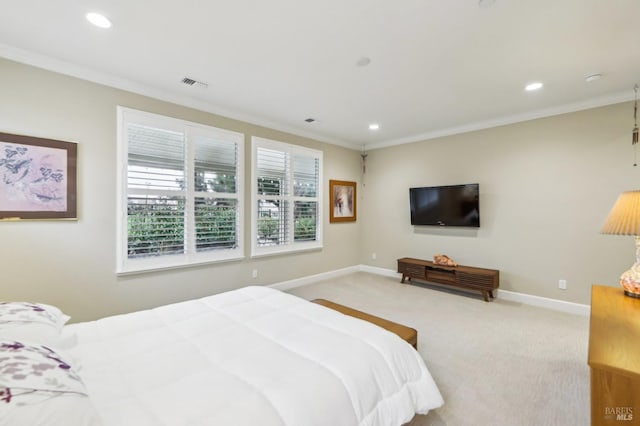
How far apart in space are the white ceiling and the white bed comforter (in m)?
2.18

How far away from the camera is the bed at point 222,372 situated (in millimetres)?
969

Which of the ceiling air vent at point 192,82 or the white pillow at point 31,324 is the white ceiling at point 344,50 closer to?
the ceiling air vent at point 192,82

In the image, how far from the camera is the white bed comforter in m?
1.04

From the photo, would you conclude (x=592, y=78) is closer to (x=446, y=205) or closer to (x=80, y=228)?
(x=446, y=205)

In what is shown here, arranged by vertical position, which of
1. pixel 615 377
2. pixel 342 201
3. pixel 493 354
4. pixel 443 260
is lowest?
pixel 493 354

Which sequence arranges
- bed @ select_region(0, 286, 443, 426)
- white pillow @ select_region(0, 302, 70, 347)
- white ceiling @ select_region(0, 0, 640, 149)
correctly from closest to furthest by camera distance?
bed @ select_region(0, 286, 443, 426) < white pillow @ select_region(0, 302, 70, 347) < white ceiling @ select_region(0, 0, 640, 149)

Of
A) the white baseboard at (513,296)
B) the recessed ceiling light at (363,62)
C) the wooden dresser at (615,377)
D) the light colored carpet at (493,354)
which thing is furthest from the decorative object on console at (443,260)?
the recessed ceiling light at (363,62)

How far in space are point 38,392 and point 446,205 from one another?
16.2ft

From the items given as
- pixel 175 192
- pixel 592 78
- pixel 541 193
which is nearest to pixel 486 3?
pixel 592 78

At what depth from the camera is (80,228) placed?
2.82m

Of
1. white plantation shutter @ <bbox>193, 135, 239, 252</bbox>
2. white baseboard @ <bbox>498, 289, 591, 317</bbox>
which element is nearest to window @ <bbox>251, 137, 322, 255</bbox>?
white plantation shutter @ <bbox>193, 135, 239, 252</bbox>

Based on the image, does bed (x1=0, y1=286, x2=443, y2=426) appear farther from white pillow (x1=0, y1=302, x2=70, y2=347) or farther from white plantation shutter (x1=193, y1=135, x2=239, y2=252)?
white plantation shutter (x1=193, y1=135, x2=239, y2=252)

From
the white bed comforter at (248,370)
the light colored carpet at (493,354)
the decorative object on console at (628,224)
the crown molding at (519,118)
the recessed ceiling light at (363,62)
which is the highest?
the recessed ceiling light at (363,62)

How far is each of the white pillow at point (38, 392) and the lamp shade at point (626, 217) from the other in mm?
2824
